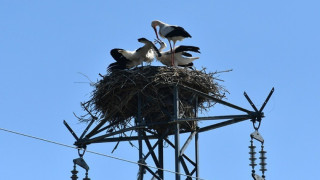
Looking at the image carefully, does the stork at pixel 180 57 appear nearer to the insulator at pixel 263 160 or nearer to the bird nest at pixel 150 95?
the bird nest at pixel 150 95

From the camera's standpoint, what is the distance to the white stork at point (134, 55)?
20875 millimetres

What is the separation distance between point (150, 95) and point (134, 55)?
209 centimetres

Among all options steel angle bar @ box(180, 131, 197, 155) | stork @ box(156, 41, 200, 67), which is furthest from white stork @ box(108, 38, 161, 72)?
steel angle bar @ box(180, 131, 197, 155)

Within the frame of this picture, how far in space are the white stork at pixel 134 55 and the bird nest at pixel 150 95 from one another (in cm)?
90

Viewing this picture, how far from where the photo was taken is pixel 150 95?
1916 centimetres

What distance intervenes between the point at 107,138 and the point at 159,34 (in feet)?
11.2

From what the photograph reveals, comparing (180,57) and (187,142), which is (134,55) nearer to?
(180,57)

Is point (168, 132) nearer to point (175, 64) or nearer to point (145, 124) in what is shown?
point (145, 124)

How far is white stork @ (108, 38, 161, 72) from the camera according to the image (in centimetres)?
2088

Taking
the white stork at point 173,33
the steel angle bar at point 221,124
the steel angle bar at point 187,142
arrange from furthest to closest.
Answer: the white stork at point 173,33 < the steel angle bar at point 187,142 < the steel angle bar at point 221,124

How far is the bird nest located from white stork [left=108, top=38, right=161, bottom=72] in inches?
35.3

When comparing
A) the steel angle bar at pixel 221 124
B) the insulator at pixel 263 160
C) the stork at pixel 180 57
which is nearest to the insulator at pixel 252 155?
the insulator at pixel 263 160

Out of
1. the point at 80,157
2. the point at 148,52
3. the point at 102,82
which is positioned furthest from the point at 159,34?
the point at 80,157

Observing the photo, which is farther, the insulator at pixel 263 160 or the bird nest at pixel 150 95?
the bird nest at pixel 150 95
